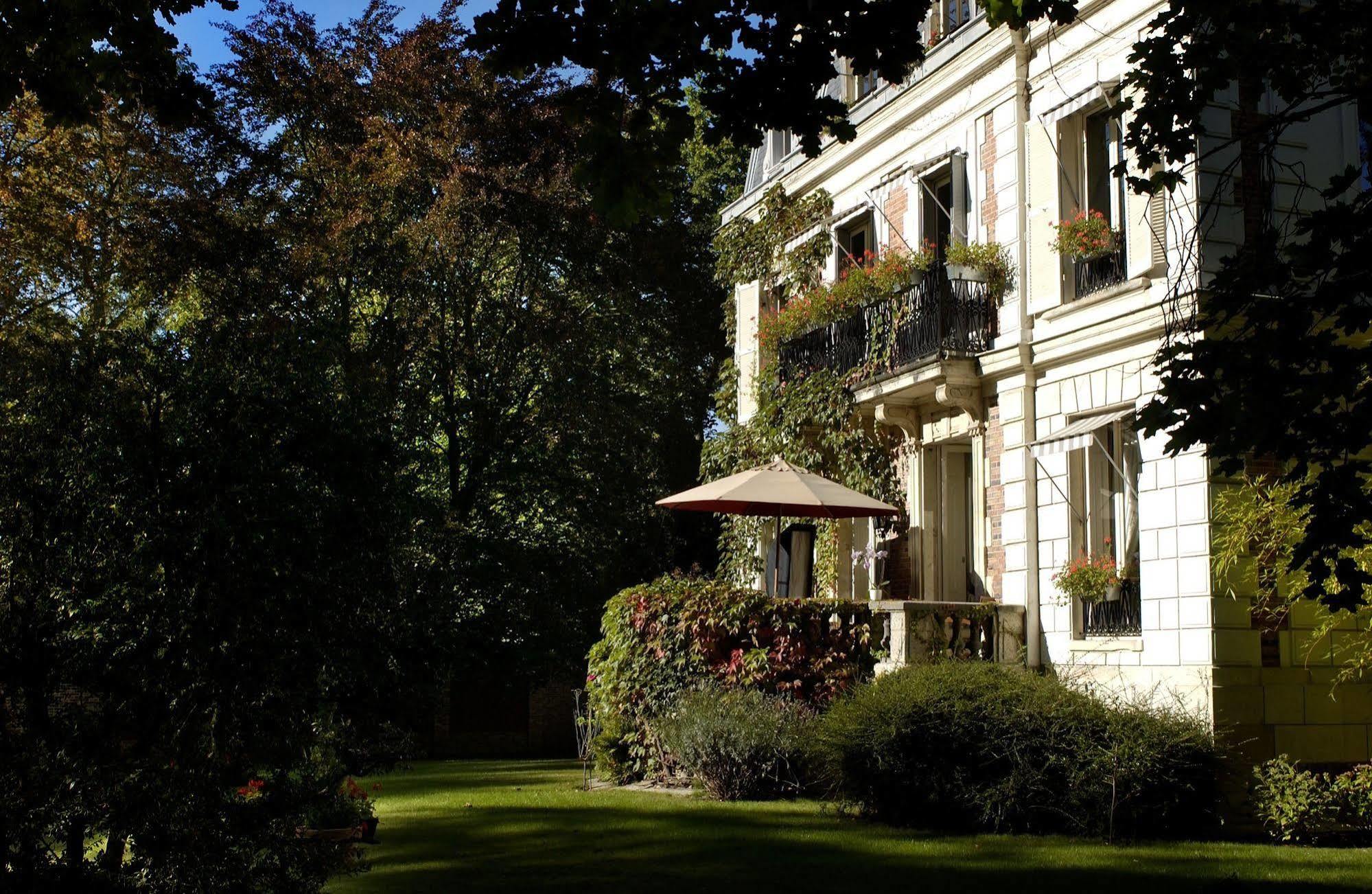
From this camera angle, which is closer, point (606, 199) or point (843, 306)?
point (606, 199)

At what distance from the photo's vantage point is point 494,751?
28984mm

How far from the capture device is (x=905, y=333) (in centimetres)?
1667

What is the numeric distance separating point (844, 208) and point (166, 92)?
40.5 feet

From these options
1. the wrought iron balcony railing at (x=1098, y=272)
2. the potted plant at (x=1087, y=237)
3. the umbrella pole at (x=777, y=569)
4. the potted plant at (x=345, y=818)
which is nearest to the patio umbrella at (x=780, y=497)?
the umbrella pole at (x=777, y=569)

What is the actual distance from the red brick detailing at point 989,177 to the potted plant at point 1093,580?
13.8 feet

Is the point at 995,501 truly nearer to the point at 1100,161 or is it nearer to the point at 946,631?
the point at 946,631

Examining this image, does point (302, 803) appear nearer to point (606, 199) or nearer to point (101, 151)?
point (606, 199)

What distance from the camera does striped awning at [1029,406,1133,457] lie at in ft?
42.9

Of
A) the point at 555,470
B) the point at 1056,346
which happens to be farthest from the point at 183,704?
the point at 555,470

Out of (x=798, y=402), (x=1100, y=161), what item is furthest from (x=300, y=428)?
(x=798, y=402)

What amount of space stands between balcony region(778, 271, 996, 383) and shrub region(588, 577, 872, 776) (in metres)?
3.74

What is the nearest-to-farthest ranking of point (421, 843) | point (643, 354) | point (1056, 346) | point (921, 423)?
1. point (421, 843)
2. point (1056, 346)
3. point (921, 423)
4. point (643, 354)

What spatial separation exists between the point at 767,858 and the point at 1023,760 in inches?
95.7

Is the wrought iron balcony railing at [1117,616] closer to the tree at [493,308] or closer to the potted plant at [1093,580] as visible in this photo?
the potted plant at [1093,580]
